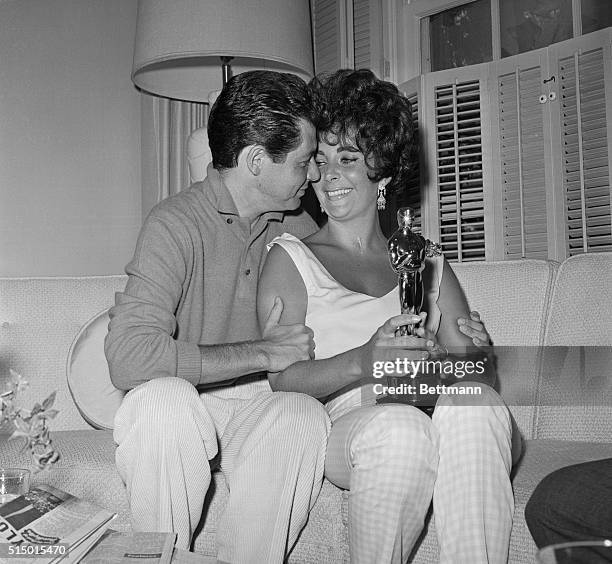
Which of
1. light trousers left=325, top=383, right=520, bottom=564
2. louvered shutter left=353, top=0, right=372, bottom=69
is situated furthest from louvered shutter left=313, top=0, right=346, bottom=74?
light trousers left=325, top=383, right=520, bottom=564

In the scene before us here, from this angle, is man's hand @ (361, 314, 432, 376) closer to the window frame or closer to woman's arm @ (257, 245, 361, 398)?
woman's arm @ (257, 245, 361, 398)

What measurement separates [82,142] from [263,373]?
5.44 feet

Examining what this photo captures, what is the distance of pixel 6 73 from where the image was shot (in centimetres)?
281

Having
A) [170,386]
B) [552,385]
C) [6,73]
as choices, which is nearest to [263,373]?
[170,386]

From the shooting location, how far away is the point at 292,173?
5.05 ft

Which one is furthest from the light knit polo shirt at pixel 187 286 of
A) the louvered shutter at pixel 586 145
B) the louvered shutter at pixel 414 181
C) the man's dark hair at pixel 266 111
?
the louvered shutter at pixel 414 181

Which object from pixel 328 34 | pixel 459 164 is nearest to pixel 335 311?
pixel 459 164

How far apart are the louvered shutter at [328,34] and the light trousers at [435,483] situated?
227cm

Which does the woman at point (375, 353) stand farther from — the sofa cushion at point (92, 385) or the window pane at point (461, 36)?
the window pane at point (461, 36)

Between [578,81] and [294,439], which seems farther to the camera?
[578,81]

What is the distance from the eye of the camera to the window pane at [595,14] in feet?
8.88

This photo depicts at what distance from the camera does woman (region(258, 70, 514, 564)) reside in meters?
1.12

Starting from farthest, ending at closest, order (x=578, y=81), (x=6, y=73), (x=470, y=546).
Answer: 1. (x=6, y=73)
2. (x=578, y=81)
3. (x=470, y=546)

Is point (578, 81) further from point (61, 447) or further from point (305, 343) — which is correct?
point (61, 447)
